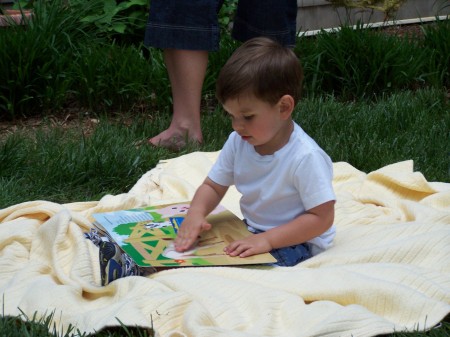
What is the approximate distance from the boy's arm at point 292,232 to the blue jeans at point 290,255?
0.19 ft

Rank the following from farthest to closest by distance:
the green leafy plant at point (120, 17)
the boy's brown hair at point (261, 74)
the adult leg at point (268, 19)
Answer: the green leafy plant at point (120, 17) < the adult leg at point (268, 19) < the boy's brown hair at point (261, 74)

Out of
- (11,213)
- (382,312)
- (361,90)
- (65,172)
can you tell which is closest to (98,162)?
(65,172)

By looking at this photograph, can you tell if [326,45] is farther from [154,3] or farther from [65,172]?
[65,172]

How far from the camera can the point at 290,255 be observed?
2762 mm

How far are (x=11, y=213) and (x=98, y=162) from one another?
0.64 m

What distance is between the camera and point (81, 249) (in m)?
2.78

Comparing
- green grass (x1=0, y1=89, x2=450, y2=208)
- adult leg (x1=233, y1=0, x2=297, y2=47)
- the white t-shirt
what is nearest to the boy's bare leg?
green grass (x1=0, y1=89, x2=450, y2=208)

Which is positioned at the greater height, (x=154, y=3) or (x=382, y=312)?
(x=154, y=3)

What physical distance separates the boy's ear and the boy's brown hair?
0.05 ft

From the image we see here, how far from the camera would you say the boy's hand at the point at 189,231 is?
2715mm

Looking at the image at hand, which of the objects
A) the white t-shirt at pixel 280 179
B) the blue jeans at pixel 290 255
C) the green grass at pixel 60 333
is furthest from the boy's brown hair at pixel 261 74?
the green grass at pixel 60 333

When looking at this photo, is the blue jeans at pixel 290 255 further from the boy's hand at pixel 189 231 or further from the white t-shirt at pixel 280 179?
the boy's hand at pixel 189 231

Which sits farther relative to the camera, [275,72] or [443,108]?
[443,108]

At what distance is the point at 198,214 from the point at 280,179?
0.96ft
